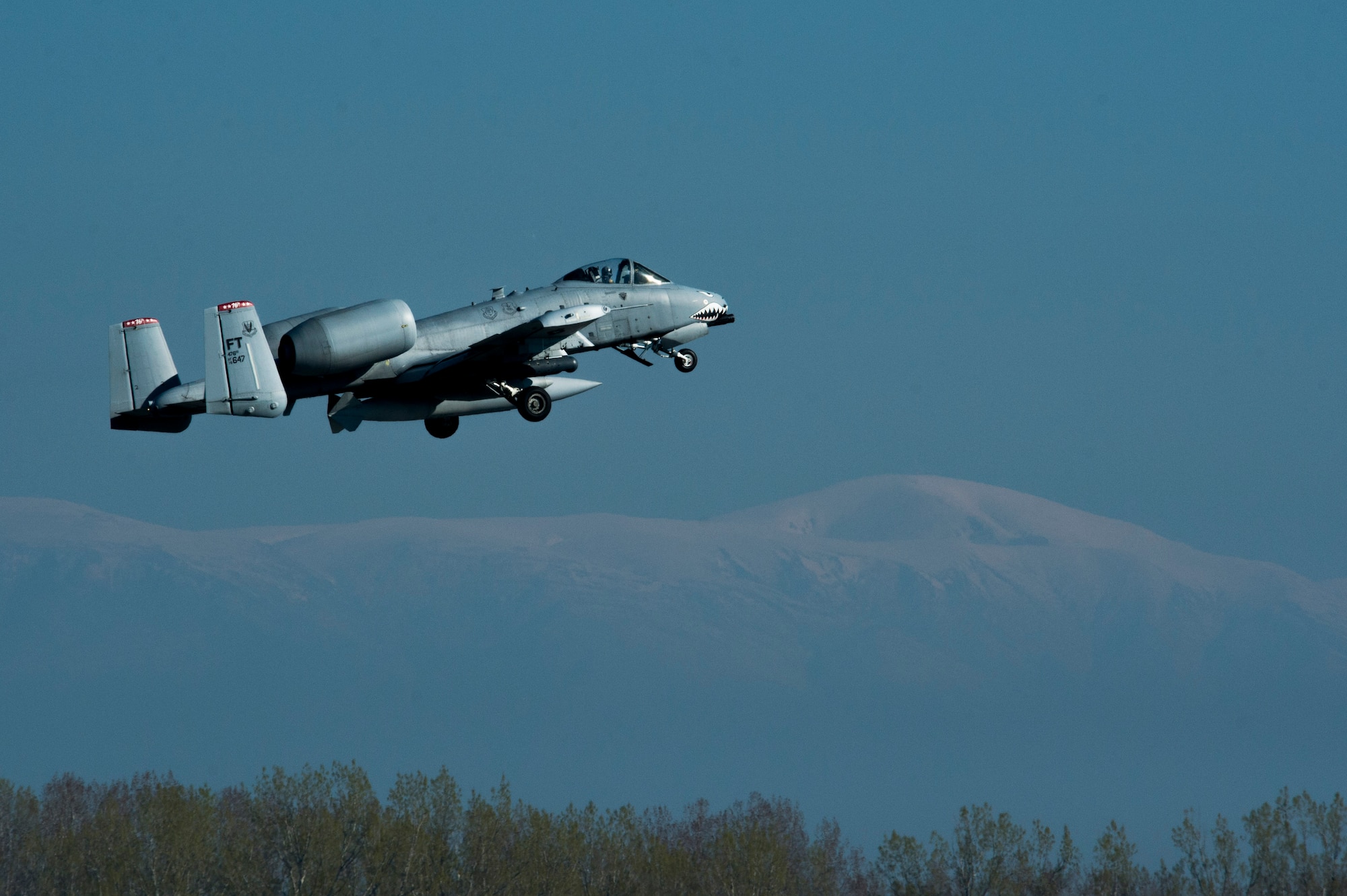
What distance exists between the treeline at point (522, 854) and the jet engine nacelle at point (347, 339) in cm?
4506

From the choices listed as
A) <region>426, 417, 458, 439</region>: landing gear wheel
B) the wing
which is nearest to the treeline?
<region>426, 417, 458, 439</region>: landing gear wheel

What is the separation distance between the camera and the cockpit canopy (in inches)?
1722

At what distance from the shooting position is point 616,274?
144 feet

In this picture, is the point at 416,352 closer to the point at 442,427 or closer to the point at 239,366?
the point at 442,427

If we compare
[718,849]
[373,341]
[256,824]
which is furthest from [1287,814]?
[373,341]

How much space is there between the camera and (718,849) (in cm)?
8219

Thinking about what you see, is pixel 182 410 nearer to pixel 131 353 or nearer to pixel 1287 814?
pixel 131 353

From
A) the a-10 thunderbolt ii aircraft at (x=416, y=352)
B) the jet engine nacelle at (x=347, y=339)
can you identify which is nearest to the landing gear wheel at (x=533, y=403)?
the a-10 thunderbolt ii aircraft at (x=416, y=352)

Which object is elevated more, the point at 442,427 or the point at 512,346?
the point at 512,346

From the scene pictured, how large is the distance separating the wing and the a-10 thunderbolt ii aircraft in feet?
0.11

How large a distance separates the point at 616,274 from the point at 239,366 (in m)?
11.3

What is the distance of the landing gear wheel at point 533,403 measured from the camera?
4247 cm

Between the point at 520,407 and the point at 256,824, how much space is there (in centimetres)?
4869

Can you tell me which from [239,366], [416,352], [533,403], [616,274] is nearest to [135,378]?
[239,366]
